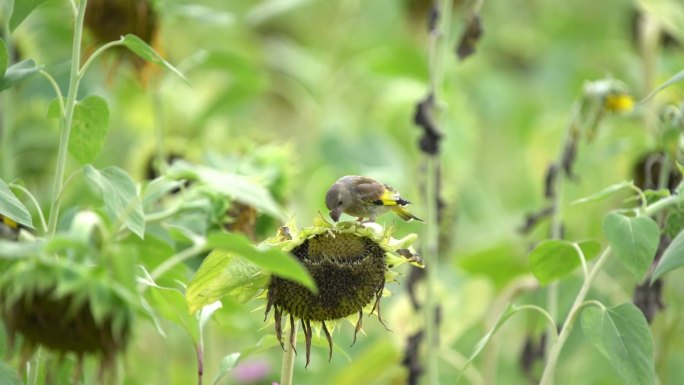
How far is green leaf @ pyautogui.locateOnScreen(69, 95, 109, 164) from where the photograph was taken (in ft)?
2.44

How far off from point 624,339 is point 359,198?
21 cm

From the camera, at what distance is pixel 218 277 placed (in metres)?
0.69

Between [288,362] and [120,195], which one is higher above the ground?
[120,195]

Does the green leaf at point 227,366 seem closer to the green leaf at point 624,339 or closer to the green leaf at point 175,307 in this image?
the green leaf at point 175,307

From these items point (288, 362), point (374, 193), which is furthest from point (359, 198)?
point (288, 362)

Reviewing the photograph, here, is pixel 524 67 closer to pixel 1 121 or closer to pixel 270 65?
pixel 270 65

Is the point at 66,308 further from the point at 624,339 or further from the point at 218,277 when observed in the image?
the point at 624,339

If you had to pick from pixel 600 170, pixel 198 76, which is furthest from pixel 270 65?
pixel 600 170

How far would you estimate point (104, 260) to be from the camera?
21.0 inches

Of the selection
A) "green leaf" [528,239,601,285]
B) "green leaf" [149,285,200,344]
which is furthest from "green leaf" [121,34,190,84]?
"green leaf" [528,239,601,285]

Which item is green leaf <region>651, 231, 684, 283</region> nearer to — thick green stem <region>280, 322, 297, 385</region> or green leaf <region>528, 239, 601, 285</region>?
green leaf <region>528, 239, 601, 285</region>

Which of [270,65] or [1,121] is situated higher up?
[1,121]

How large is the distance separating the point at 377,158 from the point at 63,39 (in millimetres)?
479

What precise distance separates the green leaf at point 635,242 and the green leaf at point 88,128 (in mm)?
347
